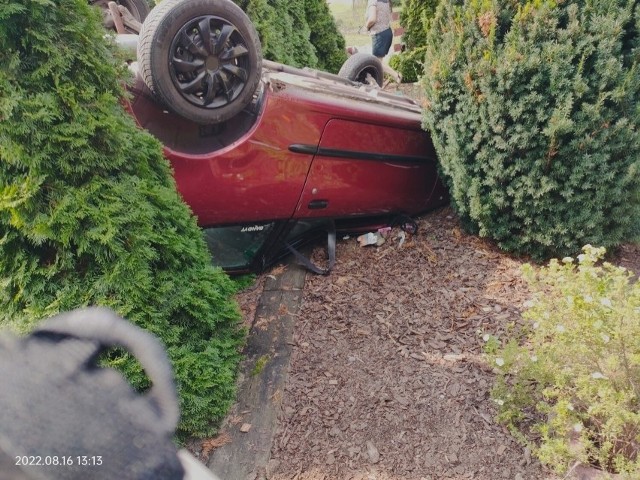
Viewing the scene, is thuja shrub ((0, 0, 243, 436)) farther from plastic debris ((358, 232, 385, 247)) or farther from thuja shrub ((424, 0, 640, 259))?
thuja shrub ((424, 0, 640, 259))

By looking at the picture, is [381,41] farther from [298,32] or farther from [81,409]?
[81,409]

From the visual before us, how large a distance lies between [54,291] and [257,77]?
62.4 inches

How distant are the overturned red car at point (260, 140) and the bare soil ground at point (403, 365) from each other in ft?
1.28

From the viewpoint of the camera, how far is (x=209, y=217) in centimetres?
307

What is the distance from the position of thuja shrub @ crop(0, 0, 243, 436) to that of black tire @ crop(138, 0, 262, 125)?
0.27m

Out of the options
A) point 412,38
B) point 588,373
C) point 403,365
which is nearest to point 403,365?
point 403,365

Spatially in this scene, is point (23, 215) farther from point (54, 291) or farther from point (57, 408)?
point (57, 408)

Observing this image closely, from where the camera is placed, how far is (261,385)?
2607 millimetres

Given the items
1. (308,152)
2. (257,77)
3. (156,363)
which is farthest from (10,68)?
(308,152)

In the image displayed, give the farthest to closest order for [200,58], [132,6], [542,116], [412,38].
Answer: [412,38]
[132,6]
[542,116]
[200,58]

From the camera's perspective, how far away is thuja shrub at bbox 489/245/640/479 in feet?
5.95

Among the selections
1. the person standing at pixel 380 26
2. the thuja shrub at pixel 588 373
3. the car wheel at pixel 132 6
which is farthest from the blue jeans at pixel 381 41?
the thuja shrub at pixel 588 373

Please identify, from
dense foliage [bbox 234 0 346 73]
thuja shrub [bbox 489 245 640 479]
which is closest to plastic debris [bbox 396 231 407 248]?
thuja shrub [bbox 489 245 640 479]

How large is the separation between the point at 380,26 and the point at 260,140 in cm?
569
